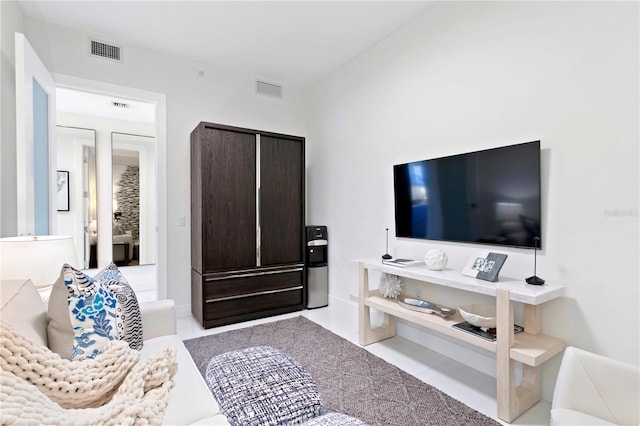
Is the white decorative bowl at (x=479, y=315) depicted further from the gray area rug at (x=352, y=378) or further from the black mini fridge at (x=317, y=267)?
the black mini fridge at (x=317, y=267)

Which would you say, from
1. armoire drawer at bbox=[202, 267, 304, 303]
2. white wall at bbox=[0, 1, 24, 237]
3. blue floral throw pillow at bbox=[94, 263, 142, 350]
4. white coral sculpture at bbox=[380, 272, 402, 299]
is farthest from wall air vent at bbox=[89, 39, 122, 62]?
white coral sculpture at bbox=[380, 272, 402, 299]

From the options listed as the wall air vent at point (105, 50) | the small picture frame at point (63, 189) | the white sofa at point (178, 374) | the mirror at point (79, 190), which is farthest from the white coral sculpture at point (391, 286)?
the small picture frame at point (63, 189)

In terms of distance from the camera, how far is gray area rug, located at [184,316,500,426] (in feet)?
5.89

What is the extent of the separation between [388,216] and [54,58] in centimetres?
345

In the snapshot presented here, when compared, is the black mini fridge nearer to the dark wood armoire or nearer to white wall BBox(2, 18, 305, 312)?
the dark wood armoire

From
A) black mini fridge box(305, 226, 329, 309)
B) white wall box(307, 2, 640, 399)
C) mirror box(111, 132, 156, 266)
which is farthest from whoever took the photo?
mirror box(111, 132, 156, 266)

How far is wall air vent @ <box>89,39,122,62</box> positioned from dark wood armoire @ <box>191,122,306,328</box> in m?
1.02

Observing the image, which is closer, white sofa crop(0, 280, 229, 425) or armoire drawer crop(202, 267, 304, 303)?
white sofa crop(0, 280, 229, 425)

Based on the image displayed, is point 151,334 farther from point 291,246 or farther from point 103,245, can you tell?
point 103,245

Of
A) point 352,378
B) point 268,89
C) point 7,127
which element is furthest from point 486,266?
point 7,127

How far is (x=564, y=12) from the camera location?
6.22 ft

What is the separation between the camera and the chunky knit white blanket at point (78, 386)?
0.72m

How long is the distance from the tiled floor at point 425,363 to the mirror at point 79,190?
260 centimetres

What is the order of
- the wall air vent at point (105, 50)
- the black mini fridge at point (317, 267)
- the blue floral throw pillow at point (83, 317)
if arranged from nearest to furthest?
1. the blue floral throw pillow at point (83, 317)
2. the wall air vent at point (105, 50)
3. the black mini fridge at point (317, 267)
